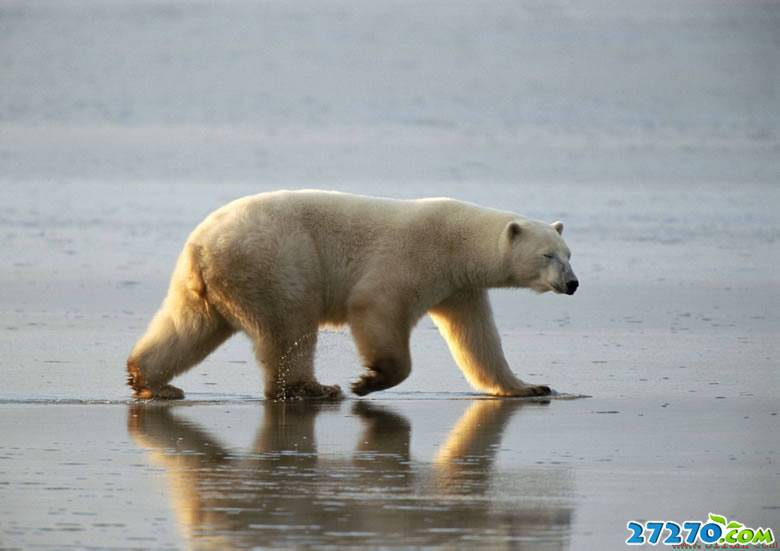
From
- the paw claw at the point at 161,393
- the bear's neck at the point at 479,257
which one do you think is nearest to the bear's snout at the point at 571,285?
the bear's neck at the point at 479,257

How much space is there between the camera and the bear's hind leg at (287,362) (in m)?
9.08

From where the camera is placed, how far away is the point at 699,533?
5801 mm

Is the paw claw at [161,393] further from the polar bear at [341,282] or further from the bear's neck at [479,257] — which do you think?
the bear's neck at [479,257]

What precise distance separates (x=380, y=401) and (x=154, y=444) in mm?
1981

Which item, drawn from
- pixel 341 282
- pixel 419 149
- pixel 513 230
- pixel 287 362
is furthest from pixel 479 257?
pixel 419 149

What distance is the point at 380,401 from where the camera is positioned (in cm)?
910

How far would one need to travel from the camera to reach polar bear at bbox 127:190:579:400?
29.7ft

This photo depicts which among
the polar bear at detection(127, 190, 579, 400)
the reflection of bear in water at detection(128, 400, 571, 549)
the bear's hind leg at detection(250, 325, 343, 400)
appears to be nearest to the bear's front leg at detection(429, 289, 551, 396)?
the polar bear at detection(127, 190, 579, 400)

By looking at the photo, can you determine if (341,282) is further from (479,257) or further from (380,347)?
(479,257)

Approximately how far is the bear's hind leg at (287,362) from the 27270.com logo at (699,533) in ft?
11.5

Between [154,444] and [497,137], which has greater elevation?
[497,137]

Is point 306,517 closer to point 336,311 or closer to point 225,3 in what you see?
point 336,311

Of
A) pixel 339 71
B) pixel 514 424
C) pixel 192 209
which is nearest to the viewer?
pixel 514 424

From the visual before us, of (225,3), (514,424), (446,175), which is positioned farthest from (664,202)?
(225,3)
